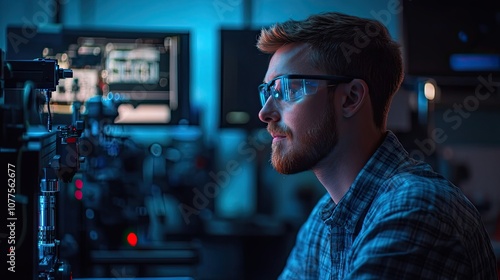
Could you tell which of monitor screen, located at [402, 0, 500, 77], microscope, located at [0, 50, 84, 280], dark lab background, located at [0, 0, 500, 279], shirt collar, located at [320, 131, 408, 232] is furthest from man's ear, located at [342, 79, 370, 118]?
monitor screen, located at [402, 0, 500, 77]

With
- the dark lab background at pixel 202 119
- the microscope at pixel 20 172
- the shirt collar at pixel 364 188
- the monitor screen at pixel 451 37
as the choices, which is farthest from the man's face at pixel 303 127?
the monitor screen at pixel 451 37

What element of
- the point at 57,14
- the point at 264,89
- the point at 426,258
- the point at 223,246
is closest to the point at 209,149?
the point at 223,246

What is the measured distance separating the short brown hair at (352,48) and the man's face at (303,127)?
36 mm

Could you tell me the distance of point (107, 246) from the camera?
329 cm

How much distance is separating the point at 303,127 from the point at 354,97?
0.50 feet

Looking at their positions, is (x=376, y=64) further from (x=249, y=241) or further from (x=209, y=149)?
(x=209, y=149)

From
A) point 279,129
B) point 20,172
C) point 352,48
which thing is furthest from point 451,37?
point 20,172

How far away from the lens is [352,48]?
5.25 feet

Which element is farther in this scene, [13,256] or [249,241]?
[249,241]

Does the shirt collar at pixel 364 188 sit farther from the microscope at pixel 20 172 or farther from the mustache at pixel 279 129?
the microscope at pixel 20 172

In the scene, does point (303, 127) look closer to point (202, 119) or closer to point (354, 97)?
point (354, 97)

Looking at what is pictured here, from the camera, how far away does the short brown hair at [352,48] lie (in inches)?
62.9

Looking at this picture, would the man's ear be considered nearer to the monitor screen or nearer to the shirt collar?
the shirt collar

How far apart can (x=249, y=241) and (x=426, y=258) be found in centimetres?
304
